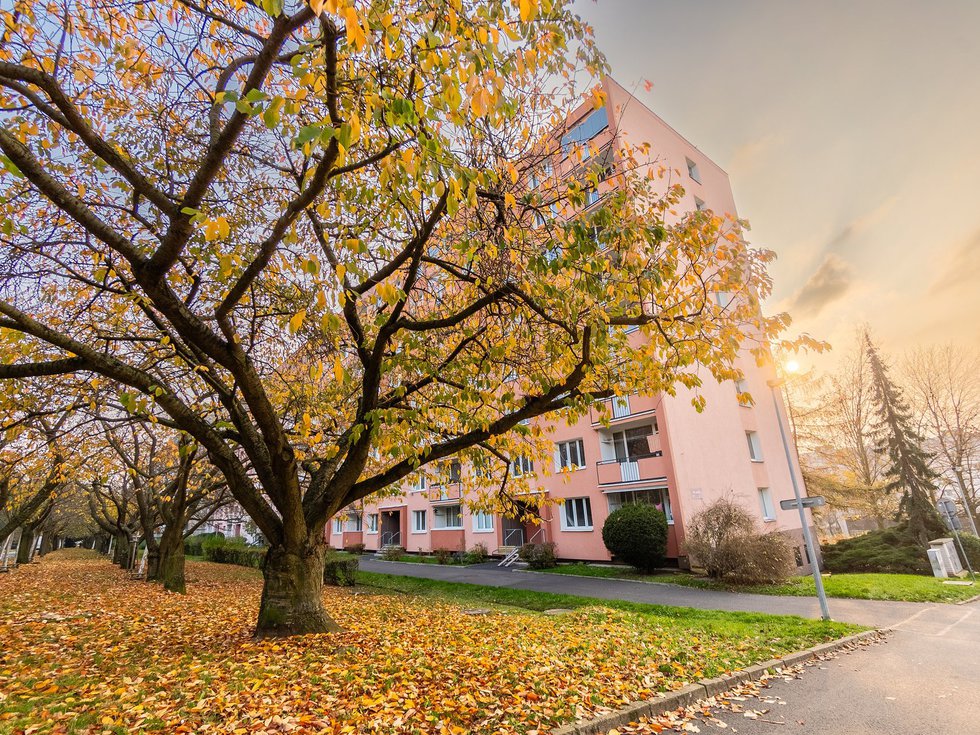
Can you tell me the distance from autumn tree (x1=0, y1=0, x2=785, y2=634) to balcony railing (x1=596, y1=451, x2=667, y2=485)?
13652 mm

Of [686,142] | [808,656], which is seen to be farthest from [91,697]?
[686,142]

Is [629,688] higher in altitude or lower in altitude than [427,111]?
lower

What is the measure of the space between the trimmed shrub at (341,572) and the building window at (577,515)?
10471 mm

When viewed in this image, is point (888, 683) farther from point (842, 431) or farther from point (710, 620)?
point (842, 431)

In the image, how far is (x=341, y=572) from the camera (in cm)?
1658

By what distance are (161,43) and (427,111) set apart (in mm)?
4110

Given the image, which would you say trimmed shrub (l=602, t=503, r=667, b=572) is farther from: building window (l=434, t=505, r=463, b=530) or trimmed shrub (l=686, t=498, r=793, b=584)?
building window (l=434, t=505, r=463, b=530)

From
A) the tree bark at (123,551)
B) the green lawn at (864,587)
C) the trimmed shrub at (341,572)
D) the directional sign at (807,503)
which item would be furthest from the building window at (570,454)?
the tree bark at (123,551)

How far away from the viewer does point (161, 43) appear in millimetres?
5242

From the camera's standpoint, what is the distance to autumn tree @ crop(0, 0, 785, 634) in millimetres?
3809

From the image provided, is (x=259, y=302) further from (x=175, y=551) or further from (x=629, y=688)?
(x=175, y=551)

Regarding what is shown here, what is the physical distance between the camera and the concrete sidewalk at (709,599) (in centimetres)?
1038

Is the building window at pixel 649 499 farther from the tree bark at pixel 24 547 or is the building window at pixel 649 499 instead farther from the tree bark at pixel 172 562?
the tree bark at pixel 24 547

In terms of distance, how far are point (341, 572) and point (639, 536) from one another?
1107 cm
